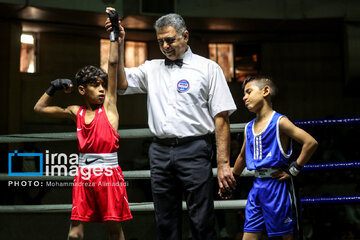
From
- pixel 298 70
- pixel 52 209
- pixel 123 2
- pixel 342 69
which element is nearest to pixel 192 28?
pixel 123 2

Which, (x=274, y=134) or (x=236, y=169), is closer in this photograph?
(x=274, y=134)

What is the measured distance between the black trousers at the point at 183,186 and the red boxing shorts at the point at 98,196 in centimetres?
31

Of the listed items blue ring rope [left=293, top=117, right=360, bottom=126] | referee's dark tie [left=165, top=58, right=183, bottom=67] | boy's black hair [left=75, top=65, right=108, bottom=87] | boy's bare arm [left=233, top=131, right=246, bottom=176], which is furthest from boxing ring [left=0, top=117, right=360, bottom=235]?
referee's dark tie [left=165, top=58, right=183, bottom=67]

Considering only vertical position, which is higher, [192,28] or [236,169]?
[192,28]

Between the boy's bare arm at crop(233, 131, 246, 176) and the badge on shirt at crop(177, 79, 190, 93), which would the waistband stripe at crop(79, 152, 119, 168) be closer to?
the badge on shirt at crop(177, 79, 190, 93)

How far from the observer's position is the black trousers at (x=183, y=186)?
7.82ft

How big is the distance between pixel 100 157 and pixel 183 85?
27.1 inches

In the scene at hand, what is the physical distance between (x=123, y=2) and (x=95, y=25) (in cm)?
102

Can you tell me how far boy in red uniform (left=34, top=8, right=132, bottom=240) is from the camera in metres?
2.60

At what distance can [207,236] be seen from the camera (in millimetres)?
2375

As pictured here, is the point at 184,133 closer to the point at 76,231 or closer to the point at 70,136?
the point at 76,231

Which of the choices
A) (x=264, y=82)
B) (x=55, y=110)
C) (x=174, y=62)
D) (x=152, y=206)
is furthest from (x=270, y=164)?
(x=55, y=110)

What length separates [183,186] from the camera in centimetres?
243

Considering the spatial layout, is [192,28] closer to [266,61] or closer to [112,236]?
[266,61]
